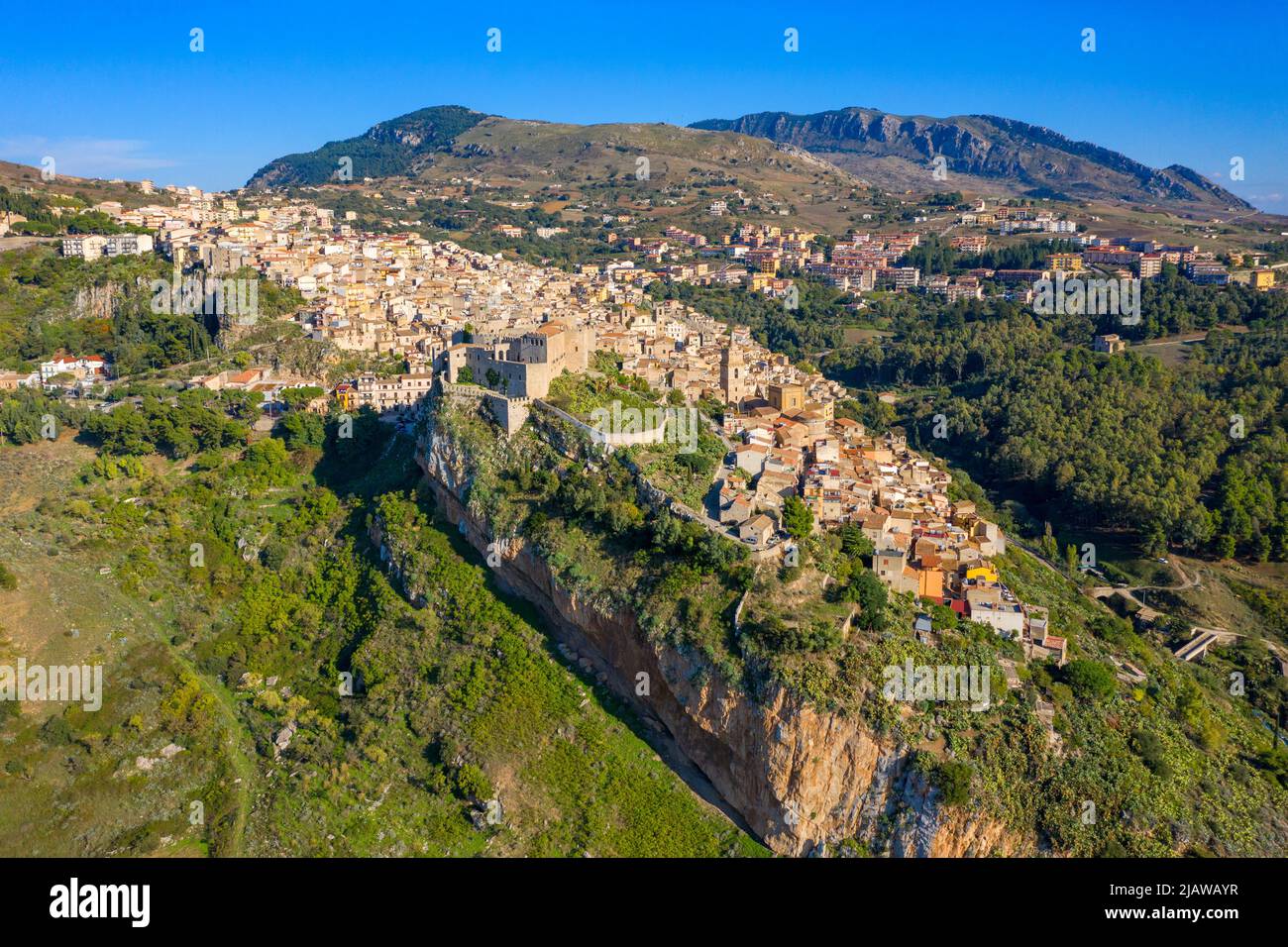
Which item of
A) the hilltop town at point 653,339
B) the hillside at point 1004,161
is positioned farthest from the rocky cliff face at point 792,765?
the hillside at point 1004,161

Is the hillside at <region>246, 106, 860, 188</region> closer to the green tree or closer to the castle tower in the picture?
the castle tower

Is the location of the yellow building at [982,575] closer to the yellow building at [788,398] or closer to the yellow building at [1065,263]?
the yellow building at [788,398]

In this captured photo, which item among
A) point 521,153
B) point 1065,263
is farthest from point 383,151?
point 1065,263

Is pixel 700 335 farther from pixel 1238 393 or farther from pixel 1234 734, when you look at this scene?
pixel 1234 734

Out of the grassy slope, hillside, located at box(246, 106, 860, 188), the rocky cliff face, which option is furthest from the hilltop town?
hillside, located at box(246, 106, 860, 188)

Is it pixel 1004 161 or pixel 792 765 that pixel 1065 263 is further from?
pixel 1004 161
